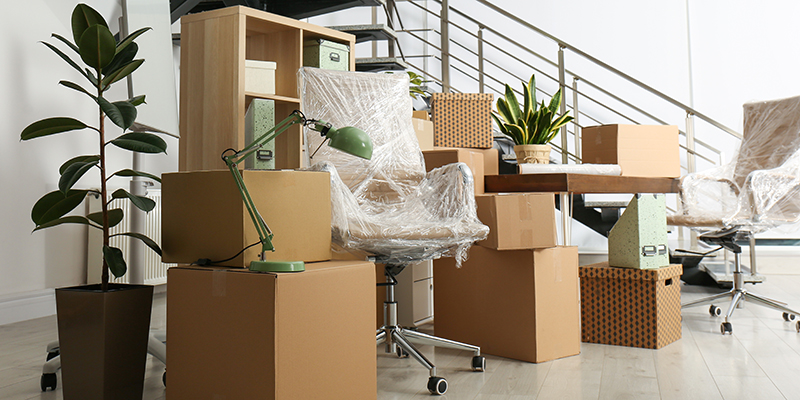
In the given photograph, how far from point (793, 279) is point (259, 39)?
3.55 meters

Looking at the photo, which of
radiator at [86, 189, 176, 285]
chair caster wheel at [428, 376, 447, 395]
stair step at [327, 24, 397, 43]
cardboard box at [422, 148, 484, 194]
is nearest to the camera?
chair caster wheel at [428, 376, 447, 395]

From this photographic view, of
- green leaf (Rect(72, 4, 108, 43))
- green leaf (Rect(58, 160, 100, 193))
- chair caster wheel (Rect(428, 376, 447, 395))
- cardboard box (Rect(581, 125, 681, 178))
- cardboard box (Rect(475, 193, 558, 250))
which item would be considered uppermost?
green leaf (Rect(72, 4, 108, 43))

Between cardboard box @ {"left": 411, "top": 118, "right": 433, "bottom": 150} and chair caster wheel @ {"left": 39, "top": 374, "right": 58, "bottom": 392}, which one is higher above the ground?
cardboard box @ {"left": 411, "top": 118, "right": 433, "bottom": 150}

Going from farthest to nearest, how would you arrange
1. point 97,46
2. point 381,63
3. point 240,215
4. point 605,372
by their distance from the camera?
point 381,63 < point 605,372 < point 97,46 < point 240,215

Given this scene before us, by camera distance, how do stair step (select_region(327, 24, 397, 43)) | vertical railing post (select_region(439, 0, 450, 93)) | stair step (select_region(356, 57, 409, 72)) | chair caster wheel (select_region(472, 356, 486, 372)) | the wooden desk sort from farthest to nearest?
1. vertical railing post (select_region(439, 0, 450, 93))
2. stair step (select_region(356, 57, 409, 72))
3. stair step (select_region(327, 24, 397, 43))
4. the wooden desk
5. chair caster wheel (select_region(472, 356, 486, 372))

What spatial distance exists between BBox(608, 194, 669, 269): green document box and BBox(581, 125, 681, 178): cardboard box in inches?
18.9

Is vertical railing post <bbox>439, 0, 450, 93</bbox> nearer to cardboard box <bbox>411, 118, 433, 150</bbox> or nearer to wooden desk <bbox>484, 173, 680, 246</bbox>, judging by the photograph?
cardboard box <bbox>411, 118, 433, 150</bbox>

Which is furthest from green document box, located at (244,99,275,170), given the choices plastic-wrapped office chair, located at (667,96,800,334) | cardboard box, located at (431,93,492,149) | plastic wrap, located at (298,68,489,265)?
plastic-wrapped office chair, located at (667,96,800,334)

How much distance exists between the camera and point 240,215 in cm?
131

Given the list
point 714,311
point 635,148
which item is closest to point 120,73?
point 635,148

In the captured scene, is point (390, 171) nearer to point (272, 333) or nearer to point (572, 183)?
point (572, 183)

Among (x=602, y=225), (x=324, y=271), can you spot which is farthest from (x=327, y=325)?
(x=602, y=225)

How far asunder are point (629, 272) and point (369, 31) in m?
1.79

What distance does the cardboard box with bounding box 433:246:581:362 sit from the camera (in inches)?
74.4
